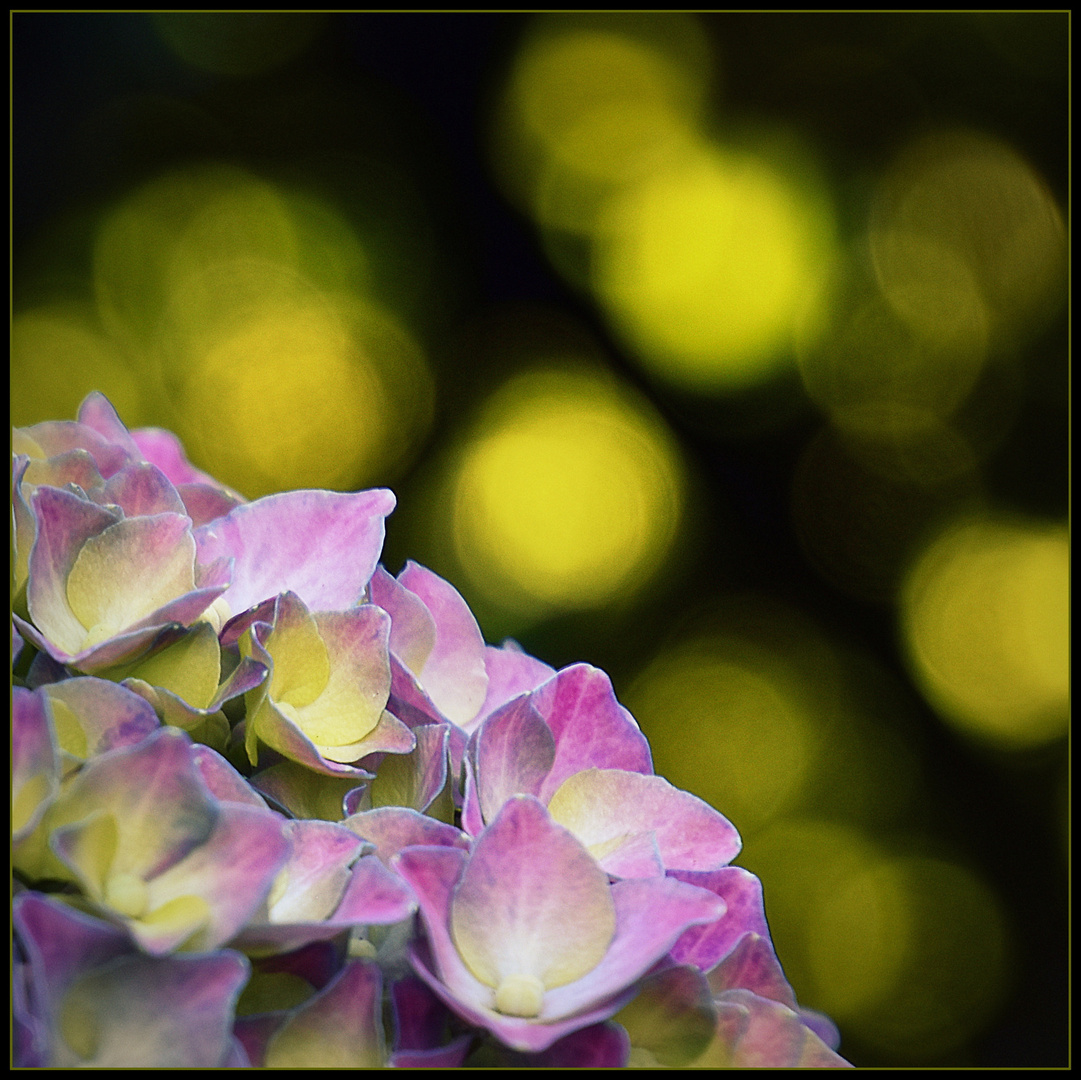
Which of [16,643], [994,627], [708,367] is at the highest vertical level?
[16,643]

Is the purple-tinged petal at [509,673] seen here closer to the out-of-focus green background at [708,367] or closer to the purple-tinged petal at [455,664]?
the purple-tinged petal at [455,664]

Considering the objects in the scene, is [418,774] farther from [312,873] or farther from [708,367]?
[708,367]

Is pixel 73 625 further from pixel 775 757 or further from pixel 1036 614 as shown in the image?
pixel 1036 614

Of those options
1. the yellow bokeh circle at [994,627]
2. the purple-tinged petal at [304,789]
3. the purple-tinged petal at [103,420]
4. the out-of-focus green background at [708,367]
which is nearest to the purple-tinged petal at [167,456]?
the purple-tinged petal at [103,420]

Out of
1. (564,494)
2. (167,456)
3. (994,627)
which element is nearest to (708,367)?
(564,494)

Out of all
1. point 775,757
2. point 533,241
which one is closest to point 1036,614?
point 775,757

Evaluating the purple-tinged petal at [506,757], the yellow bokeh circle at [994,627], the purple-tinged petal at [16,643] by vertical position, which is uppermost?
the purple-tinged petal at [16,643]
